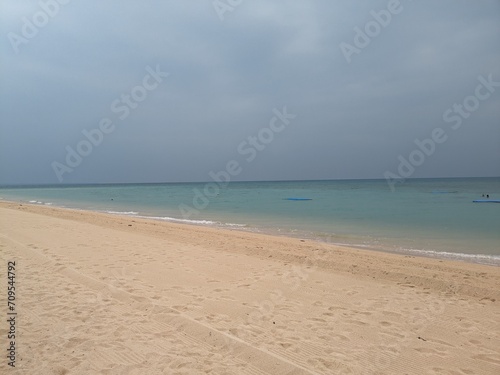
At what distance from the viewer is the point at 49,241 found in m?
10.7

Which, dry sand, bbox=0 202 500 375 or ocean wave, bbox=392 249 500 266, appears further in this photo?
ocean wave, bbox=392 249 500 266

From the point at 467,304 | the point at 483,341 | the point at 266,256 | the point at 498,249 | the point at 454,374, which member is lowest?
the point at 454,374

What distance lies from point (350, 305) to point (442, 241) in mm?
9598

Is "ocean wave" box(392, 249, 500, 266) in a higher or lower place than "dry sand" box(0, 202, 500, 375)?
higher

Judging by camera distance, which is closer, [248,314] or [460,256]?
[248,314]

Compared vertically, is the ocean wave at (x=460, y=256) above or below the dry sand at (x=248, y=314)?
→ above

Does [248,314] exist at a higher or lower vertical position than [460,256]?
lower

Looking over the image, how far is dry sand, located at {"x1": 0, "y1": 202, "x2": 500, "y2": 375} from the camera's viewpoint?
3721mm

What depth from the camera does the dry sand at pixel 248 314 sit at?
3.72 meters

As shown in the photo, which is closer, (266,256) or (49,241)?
(266,256)

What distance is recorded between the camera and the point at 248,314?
509cm

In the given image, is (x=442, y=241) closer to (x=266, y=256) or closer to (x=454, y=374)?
(x=266, y=256)

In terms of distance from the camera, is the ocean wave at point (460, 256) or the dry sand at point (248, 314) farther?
the ocean wave at point (460, 256)

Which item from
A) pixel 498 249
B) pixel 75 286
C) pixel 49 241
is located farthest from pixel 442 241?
pixel 49 241
